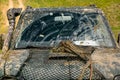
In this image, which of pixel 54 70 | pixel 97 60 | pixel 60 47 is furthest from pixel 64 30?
pixel 54 70

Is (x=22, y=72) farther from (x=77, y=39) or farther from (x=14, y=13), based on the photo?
(x=14, y=13)

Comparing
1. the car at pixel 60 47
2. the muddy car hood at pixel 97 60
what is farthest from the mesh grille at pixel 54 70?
the muddy car hood at pixel 97 60

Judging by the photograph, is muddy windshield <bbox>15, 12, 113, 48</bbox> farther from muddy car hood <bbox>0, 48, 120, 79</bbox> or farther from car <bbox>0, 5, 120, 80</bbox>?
muddy car hood <bbox>0, 48, 120, 79</bbox>

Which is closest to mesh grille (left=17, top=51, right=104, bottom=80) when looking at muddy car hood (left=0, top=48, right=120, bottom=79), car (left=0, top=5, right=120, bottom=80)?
car (left=0, top=5, right=120, bottom=80)

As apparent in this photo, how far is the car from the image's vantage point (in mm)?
4996

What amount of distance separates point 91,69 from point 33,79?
68 centimetres

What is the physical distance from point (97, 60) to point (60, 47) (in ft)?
1.90

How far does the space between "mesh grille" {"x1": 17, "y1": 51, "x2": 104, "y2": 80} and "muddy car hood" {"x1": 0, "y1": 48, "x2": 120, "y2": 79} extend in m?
0.11

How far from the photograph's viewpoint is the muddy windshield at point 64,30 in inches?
249

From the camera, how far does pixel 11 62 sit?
5.32 metres

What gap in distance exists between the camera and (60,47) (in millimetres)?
5656

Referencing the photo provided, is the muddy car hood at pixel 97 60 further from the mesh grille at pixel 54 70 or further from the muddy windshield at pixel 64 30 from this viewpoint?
the muddy windshield at pixel 64 30

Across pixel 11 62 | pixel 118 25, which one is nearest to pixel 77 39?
pixel 11 62

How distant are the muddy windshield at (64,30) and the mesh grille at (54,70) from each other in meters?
1.04
